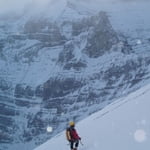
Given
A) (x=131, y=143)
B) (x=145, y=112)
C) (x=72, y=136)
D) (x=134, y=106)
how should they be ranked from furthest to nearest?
1. (x=134, y=106)
2. (x=145, y=112)
3. (x=72, y=136)
4. (x=131, y=143)

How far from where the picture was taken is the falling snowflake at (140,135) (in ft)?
62.8

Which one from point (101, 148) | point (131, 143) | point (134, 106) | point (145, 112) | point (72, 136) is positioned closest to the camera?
point (131, 143)

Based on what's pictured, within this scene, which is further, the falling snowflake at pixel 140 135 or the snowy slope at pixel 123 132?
the snowy slope at pixel 123 132

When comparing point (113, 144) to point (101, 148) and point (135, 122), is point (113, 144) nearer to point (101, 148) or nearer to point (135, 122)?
point (101, 148)

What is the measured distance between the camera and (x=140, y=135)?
1975cm

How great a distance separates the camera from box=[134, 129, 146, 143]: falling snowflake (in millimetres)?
19141

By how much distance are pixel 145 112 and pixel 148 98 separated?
4209mm

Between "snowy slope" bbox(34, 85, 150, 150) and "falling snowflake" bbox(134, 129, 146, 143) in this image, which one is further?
"snowy slope" bbox(34, 85, 150, 150)

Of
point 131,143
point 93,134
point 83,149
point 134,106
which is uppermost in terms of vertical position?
point 134,106

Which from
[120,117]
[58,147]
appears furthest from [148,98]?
[58,147]

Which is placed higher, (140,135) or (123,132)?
(123,132)

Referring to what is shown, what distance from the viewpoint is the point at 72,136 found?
22547 millimetres

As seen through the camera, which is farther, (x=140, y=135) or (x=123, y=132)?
(x=123, y=132)

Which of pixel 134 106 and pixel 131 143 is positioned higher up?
pixel 134 106
